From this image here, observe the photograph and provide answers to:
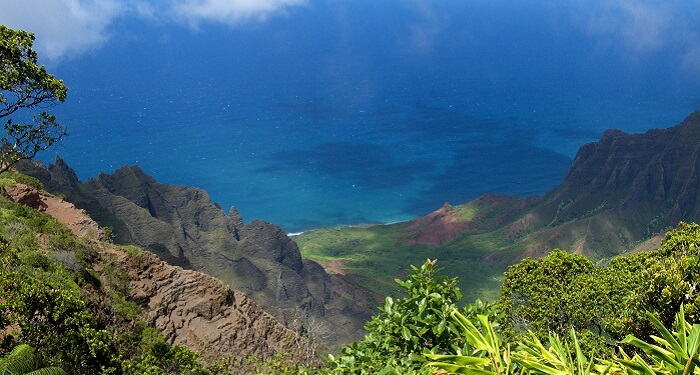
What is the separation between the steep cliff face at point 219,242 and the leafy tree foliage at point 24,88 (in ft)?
109

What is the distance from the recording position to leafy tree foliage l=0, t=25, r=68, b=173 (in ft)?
65.8

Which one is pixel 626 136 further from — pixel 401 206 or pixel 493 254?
pixel 401 206

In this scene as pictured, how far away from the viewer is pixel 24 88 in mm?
20734

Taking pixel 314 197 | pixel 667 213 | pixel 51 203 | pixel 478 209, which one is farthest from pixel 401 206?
pixel 51 203

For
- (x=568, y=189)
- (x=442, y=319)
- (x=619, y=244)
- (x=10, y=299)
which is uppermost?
(x=568, y=189)

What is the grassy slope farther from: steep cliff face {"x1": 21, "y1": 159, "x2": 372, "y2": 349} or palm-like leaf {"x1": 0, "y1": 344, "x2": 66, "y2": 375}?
palm-like leaf {"x1": 0, "y1": 344, "x2": 66, "y2": 375}

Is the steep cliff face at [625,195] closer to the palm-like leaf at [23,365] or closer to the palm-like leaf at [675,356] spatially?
the palm-like leaf at [23,365]

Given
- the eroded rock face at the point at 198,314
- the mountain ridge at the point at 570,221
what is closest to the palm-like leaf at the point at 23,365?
the eroded rock face at the point at 198,314

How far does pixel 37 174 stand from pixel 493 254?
76771 mm

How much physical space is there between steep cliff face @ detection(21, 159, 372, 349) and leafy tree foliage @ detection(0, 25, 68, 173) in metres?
33.4

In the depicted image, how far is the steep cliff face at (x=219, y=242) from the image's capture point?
62438 millimetres

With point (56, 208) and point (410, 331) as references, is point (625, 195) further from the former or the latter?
point (410, 331)

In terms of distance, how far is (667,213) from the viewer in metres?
102

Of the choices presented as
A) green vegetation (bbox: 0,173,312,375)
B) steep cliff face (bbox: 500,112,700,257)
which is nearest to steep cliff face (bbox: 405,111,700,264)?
steep cliff face (bbox: 500,112,700,257)
